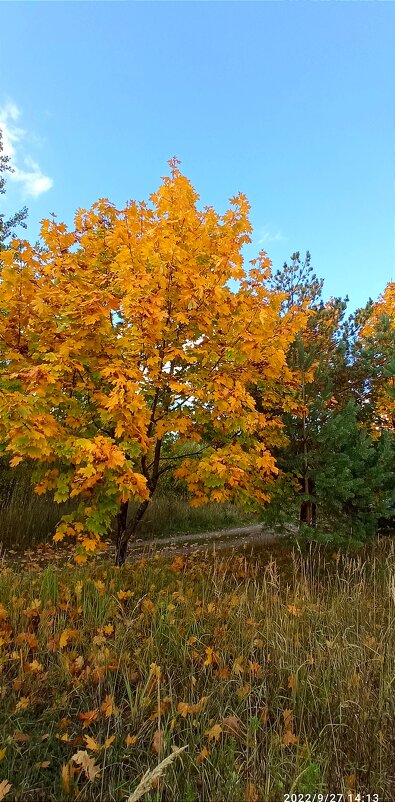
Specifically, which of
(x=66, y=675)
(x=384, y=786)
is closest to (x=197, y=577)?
(x=66, y=675)

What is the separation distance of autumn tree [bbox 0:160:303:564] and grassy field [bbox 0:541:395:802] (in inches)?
50.4

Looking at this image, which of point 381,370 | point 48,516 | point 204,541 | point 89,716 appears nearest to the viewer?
point 89,716

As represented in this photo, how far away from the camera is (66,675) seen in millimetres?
2832

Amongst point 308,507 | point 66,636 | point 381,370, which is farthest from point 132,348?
point 381,370

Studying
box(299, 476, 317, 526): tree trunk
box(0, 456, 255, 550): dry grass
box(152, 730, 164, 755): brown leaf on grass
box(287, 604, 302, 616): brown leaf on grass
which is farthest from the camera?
box(0, 456, 255, 550): dry grass

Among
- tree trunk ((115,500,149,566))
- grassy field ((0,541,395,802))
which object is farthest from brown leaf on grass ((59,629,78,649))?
tree trunk ((115,500,149,566))

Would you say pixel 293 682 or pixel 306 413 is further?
pixel 306 413

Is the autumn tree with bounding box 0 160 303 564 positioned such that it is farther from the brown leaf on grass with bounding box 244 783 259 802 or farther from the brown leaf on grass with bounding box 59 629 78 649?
the brown leaf on grass with bounding box 244 783 259 802

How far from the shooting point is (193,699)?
2.82 m

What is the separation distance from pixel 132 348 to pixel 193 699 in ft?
10.5

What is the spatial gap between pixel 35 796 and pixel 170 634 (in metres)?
1.52

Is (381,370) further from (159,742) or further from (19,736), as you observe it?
(19,736)

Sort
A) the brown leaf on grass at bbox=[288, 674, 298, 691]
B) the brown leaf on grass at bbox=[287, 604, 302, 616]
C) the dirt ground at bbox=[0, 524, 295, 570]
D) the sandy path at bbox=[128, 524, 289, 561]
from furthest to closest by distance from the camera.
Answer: the sandy path at bbox=[128, 524, 289, 561] < the dirt ground at bbox=[0, 524, 295, 570] < the brown leaf on grass at bbox=[287, 604, 302, 616] < the brown leaf on grass at bbox=[288, 674, 298, 691]

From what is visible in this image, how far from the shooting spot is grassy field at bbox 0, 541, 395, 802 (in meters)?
2.16
